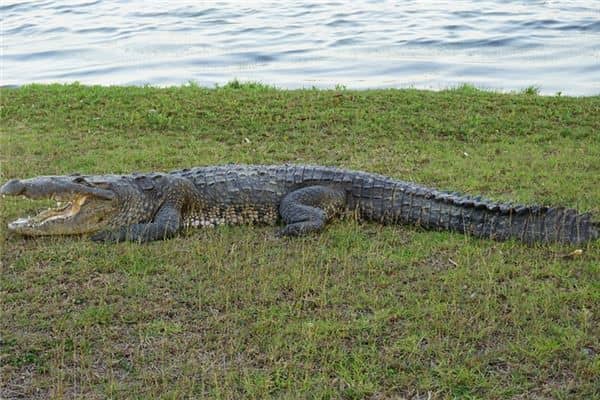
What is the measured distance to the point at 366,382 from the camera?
3.61 meters

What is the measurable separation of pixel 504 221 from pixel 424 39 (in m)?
12.6

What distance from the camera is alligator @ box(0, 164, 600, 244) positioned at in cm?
541

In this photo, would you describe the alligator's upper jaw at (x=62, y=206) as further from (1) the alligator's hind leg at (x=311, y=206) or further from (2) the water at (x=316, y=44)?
(2) the water at (x=316, y=44)

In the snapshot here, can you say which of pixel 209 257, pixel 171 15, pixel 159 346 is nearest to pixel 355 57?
pixel 171 15

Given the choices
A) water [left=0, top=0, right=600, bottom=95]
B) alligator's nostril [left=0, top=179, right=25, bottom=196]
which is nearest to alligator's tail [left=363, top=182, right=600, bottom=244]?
alligator's nostril [left=0, top=179, right=25, bottom=196]

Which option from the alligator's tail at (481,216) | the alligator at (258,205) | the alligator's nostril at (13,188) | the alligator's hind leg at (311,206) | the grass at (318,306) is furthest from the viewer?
the alligator's hind leg at (311,206)

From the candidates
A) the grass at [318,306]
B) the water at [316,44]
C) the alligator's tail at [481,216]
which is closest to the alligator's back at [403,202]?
the alligator's tail at [481,216]

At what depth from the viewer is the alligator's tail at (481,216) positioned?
5.18m

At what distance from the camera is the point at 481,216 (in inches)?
217

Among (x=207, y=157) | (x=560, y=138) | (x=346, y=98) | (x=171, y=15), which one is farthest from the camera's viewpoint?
(x=171, y=15)

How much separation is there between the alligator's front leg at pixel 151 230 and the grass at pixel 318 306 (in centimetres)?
15

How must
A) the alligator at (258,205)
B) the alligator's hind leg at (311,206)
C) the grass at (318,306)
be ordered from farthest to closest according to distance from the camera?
the alligator's hind leg at (311,206) → the alligator at (258,205) → the grass at (318,306)

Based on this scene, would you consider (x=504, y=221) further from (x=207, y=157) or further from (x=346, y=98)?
(x=346, y=98)

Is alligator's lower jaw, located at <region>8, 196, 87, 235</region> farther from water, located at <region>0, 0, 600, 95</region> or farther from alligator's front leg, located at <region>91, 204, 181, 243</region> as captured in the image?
water, located at <region>0, 0, 600, 95</region>
